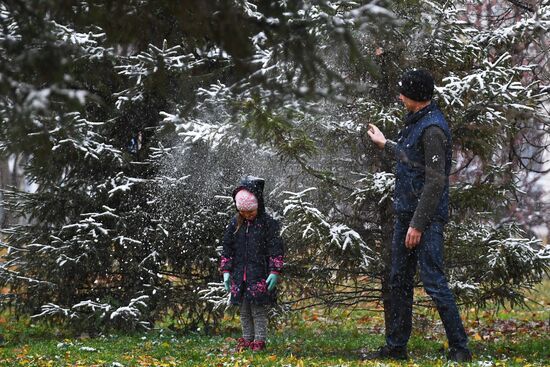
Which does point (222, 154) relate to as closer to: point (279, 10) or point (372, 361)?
point (372, 361)

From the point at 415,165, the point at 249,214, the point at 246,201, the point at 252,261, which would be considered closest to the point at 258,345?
the point at 252,261

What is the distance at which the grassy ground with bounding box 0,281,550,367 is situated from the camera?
6.62 metres

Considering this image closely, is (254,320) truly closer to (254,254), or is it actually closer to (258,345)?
(258,345)

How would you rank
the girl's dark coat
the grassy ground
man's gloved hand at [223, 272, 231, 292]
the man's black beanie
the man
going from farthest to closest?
man's gloved hand at [223, 272, 231, 292] < the girl's dark coat < the grassy ground < the man's black beanie < the man

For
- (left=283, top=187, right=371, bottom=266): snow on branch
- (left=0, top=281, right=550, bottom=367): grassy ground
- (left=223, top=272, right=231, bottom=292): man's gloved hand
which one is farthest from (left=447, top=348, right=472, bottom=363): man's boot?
(left=223, top=272, right=231, bottom=292): man's gloved hand

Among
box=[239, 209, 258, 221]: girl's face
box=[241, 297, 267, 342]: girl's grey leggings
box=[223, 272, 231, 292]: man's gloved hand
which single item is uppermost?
box=[239, 209, 258, 221]: girl's face

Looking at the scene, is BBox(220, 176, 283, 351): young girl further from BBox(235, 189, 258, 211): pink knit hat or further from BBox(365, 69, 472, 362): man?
BBox(365, 69, 472, 362): man

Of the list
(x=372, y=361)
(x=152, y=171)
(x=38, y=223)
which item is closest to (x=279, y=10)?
(x=372, y=361)

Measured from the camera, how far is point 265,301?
24.2 ft

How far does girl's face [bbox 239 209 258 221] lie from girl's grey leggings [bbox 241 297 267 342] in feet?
2.75

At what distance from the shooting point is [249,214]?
24.8 feet

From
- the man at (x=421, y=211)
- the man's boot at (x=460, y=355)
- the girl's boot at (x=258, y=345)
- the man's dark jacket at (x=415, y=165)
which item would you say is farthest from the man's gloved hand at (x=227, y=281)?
the man's boot at (x=460, y=355)

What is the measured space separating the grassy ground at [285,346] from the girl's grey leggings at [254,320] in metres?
0.28

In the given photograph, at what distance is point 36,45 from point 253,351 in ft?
14.4
